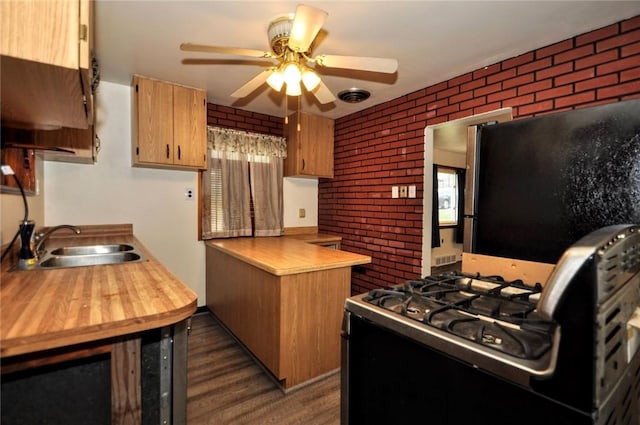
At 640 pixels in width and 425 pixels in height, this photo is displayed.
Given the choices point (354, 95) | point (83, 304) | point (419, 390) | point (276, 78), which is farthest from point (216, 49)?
point (419, 390)

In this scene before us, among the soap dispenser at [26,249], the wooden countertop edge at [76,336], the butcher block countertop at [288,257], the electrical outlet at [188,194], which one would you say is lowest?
the butcher block countertop at [288,257]

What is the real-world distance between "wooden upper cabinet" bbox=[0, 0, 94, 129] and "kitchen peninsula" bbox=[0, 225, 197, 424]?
2.32 ft

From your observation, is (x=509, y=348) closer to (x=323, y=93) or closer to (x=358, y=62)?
(x=358, y=62)

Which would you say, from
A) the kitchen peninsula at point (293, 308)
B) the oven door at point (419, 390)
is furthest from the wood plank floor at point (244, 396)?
the oven door at point (419, 390)

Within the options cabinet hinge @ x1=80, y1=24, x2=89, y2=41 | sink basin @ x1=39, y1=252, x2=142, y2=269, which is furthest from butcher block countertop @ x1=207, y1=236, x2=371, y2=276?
cabinet hinge @ x1=80, y1=24, x2=89, y2=41

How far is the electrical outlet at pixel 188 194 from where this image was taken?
3182 millimetres

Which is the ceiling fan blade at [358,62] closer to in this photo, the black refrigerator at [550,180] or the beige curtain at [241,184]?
the black refrigerator at [550,180]

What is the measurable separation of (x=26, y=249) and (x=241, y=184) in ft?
6.99

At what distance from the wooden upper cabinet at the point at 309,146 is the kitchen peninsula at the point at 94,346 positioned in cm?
261

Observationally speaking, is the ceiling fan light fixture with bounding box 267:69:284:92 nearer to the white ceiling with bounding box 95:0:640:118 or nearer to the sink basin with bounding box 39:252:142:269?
the white ceiling with bounding box 95:0:640:118

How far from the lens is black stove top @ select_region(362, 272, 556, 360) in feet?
2.51

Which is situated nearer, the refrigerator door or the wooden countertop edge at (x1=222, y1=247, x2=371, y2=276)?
the refrigerator door

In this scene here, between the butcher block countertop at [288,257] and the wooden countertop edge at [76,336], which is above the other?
the wooden countertop edge at [76,336]

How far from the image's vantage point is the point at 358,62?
1.71 meters
